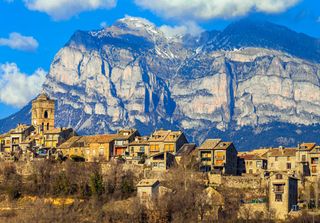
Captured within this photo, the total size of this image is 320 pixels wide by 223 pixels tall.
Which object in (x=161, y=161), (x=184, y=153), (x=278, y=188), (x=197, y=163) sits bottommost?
(x=278, y=188)

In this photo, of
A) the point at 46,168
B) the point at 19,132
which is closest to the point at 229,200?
the point at 46,168

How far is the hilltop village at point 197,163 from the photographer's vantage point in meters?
99.2

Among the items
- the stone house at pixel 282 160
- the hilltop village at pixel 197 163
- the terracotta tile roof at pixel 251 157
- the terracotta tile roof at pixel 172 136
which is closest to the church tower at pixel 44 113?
the hilltop village at pixel 197 163

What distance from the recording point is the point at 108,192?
106188 millimetres

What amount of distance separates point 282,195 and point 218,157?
22808mm

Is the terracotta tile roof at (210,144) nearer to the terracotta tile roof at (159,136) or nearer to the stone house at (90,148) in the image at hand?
the terracotta tile roof at (159,136)

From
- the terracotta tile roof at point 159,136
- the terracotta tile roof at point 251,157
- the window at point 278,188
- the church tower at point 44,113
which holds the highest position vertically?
the church tower at point 44,113

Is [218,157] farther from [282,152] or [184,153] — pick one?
[282,152]

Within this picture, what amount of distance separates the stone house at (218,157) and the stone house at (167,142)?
5670mm

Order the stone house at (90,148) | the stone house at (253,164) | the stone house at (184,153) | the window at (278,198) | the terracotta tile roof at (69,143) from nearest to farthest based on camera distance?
1. the window at (278,198)
2. the stone house at (184,153)
3. the stone house at (253,164)
4. the stone house at (90,148)
5. the terracotta tile roof at (69,143)

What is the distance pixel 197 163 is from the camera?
117 m

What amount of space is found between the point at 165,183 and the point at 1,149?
132ft

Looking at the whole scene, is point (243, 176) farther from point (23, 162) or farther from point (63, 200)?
point (23, 162)

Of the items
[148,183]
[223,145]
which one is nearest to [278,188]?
[148,183]
